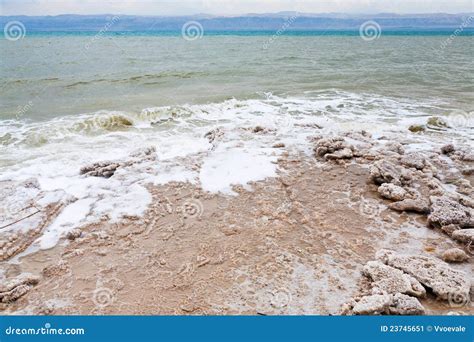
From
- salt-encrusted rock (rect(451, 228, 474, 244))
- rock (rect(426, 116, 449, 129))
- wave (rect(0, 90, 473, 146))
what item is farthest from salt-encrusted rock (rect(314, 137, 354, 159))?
rock (rect(426, 116, 449, 129))

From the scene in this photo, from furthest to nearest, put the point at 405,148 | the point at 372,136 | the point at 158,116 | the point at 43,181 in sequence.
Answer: the point at 158,116, the point at 372,136, the point at 405,148, the point at 43,181

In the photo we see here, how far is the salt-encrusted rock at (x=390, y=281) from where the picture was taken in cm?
359

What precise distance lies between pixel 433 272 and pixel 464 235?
3.29ft

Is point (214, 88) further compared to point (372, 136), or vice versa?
point (214, 88)

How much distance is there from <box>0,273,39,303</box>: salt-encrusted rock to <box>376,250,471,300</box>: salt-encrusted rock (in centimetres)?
400

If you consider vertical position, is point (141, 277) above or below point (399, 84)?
below

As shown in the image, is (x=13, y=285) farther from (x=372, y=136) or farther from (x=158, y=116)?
(x=158, y=116)

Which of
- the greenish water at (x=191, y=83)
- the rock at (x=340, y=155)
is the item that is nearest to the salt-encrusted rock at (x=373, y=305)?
the rock at (x=340, y=155)

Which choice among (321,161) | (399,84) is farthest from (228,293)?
(399,84)

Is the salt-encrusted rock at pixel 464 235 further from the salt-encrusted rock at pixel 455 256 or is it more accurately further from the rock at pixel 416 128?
the rock at pixel 416 128

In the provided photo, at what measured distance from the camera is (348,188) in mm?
5809

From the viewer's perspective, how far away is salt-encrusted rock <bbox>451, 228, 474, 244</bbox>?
14.5 ft

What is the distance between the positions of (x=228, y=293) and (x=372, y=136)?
6.18m
